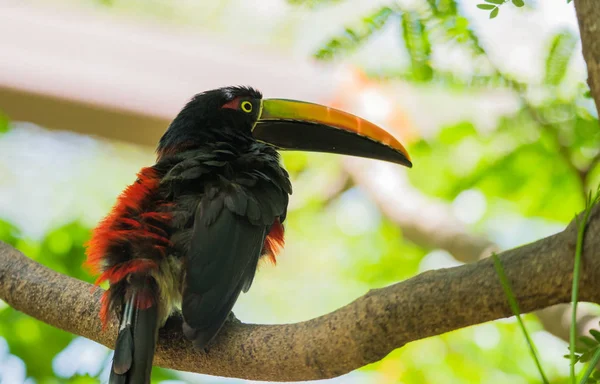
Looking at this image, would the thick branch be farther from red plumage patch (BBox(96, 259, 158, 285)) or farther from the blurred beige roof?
the blurred beige roof

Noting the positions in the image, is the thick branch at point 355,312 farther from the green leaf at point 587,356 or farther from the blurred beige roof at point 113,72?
the blurred beige roof at point 113,72

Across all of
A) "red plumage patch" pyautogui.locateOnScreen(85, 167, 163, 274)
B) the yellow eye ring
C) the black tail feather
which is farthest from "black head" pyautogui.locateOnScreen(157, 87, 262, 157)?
the black tail feather

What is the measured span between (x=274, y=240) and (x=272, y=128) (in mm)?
598

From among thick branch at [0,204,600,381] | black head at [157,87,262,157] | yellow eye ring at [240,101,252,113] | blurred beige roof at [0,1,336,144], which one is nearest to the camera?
thick branch at [0,204,600,381]

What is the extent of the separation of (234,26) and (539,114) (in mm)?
3266

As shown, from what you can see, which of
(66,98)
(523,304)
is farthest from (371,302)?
(66,98)

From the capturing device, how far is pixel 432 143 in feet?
14.1

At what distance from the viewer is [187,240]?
7.32ft

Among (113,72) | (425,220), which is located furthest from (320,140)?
(113,72)

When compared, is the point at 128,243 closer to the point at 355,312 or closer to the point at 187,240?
the point at 187,240

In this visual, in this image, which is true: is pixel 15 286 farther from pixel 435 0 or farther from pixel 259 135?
pixel 435 0

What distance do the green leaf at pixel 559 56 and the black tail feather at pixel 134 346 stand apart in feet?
5.13

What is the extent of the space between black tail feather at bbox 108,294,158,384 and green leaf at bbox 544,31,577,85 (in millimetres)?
1562

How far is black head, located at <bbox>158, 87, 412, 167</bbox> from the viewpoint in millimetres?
2869
